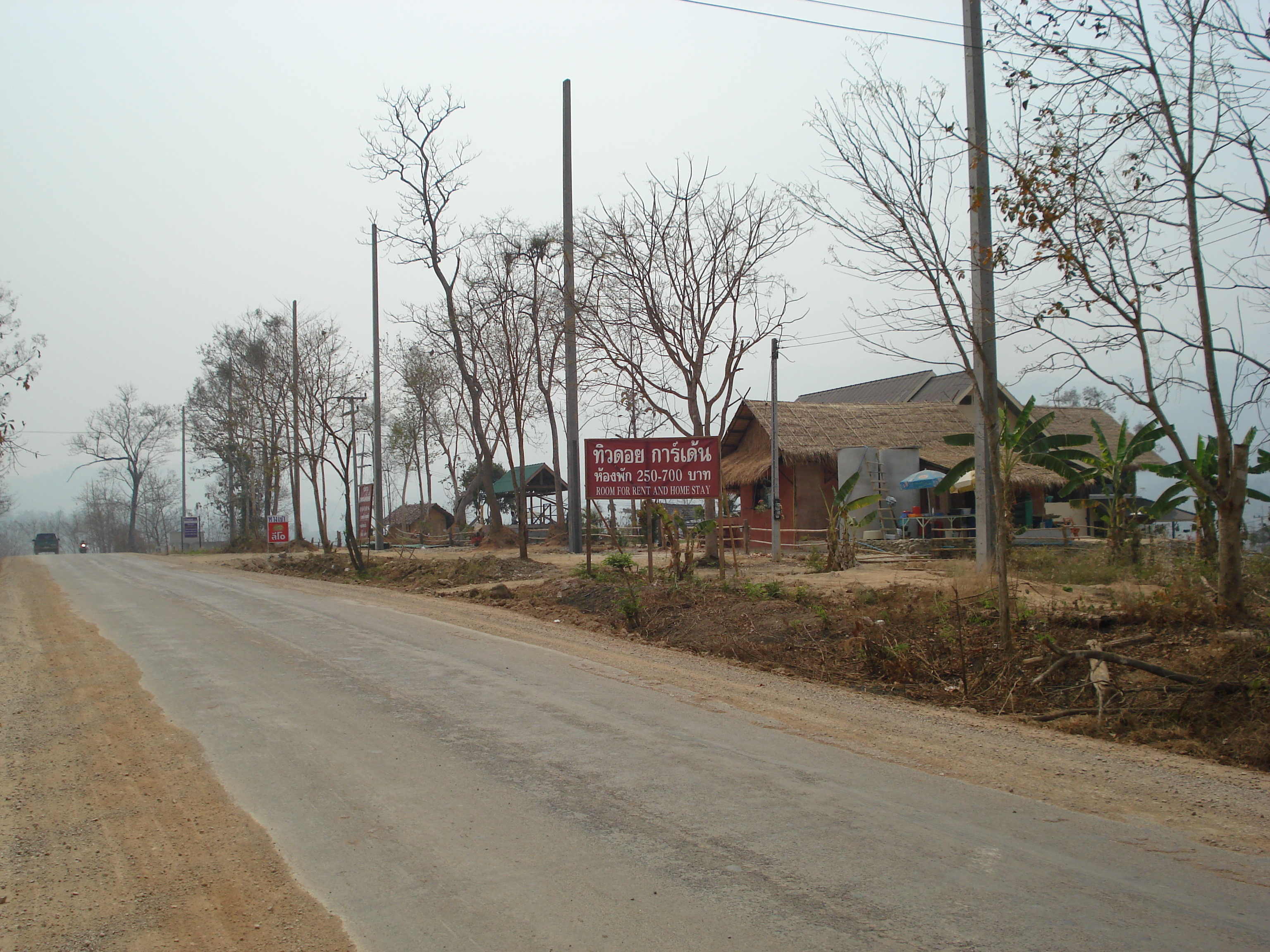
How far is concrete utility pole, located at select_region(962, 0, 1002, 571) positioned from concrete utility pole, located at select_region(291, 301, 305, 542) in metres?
29.4

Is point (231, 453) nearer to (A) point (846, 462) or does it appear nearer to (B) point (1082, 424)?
(A) point (846, 462)

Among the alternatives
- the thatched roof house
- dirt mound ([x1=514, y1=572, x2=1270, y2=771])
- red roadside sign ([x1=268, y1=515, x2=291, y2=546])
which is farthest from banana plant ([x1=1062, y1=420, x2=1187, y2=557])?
the thatched roof house

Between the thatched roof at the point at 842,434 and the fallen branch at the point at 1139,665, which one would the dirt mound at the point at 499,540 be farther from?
the fallen branch at the point at 1139,665

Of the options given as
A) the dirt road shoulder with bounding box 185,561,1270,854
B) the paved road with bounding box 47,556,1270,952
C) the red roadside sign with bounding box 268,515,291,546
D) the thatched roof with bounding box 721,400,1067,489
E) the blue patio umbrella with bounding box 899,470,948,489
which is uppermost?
the thatched roof with bounding box 721,400,1067,489

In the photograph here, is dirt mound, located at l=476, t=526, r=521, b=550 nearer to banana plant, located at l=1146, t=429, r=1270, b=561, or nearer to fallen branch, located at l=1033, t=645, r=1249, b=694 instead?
banana plant, located at l=1146, t=429, r=1270, b=561

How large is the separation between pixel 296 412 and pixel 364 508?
7817 mm

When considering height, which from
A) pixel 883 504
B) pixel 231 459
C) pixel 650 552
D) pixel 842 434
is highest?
pixel 231 459

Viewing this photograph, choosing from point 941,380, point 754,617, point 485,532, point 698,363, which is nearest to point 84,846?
point 754,617

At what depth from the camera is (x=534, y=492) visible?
5500 cm

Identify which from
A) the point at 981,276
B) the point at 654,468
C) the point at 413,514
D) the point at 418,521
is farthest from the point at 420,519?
the point at 981,276

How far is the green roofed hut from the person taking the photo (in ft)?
182

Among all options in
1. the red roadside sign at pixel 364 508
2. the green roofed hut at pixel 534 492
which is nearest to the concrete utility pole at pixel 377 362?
the red roadside sign at pixel 364 508

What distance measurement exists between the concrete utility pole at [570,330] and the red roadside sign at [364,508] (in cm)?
1130

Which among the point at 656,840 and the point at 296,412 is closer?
the point at 656,840
